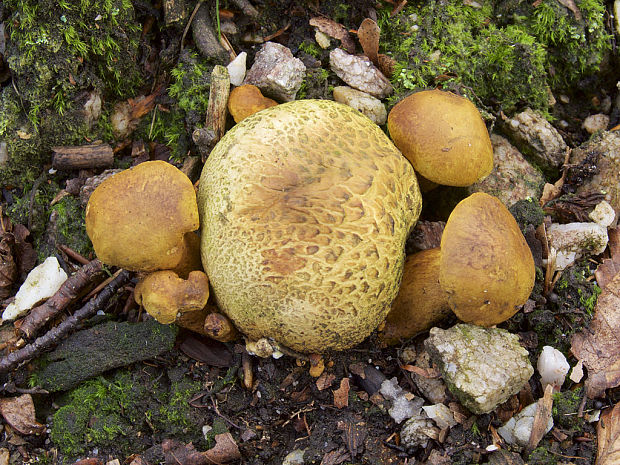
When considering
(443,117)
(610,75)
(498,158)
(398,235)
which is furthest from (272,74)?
(610,75)

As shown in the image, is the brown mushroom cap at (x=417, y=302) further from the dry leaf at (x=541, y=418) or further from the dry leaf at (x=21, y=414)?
the dry leaf at (x=21, y=414)

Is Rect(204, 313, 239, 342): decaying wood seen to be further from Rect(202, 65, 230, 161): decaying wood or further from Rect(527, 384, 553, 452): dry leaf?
Rect(527, 384, 553, 452): dry leaf

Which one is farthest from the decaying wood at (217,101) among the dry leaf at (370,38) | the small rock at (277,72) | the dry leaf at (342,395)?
the dry leaf at (342,395)

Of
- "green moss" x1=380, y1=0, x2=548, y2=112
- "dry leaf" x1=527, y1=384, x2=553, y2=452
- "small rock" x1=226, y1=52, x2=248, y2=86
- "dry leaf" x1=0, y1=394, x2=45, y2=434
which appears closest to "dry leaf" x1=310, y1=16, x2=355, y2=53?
"green moss" x1=380, y1=0, x2=548, y2=112

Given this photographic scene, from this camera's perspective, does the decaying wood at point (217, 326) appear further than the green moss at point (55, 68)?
No

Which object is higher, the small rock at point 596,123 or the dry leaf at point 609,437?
the small rock at point 596,123

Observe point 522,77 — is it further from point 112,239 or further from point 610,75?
point 112,239

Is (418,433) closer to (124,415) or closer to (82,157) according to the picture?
(124,415)
